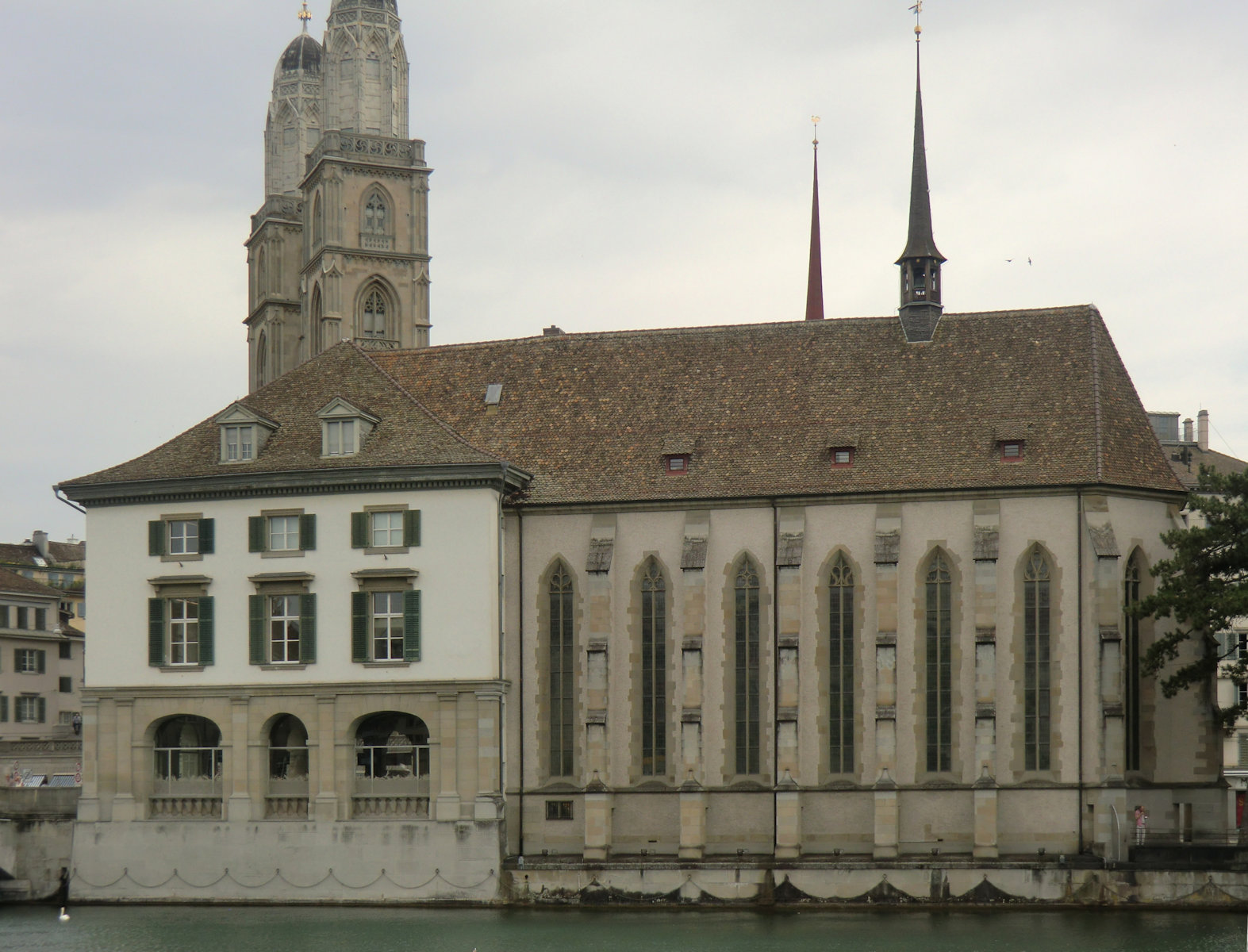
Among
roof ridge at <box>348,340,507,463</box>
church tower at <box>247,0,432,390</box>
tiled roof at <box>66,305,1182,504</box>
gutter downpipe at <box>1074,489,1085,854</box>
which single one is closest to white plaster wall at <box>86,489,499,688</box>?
tiled roof at <box>66,305,1182,504</box>

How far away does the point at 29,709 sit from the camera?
330 feet

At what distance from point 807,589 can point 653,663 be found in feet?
17.8

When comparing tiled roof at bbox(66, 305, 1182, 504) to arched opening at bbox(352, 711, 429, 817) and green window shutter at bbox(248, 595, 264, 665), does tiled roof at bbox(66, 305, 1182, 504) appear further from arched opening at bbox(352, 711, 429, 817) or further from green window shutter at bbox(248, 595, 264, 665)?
arched opening at bbox(352, 711, 429, 817)

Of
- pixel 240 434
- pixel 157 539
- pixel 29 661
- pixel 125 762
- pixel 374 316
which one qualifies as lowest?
pixel 125 762

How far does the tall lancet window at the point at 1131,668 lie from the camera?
6081 centimetres

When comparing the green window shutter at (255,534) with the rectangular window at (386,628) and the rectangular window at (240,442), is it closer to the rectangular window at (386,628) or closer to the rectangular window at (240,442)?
the rectangular window at (240,442)

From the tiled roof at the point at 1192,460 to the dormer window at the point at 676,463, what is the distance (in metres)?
37.1

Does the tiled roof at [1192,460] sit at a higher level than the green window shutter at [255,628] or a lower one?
higher

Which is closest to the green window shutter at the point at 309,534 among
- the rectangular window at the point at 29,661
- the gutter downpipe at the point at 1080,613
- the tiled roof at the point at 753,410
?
the tiled roof at the point at 753,410

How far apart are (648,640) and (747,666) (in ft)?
10.6

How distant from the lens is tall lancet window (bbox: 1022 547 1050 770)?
60406 mm

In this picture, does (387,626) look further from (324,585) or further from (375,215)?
(375,215)

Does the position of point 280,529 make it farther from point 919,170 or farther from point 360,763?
point 919,170

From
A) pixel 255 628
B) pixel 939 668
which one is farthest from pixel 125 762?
pixel 939 668
